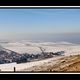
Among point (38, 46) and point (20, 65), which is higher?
point (38, 46)

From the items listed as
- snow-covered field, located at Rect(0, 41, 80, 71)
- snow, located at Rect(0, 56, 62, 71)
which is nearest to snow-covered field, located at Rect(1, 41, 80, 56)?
snow-covered field, located at Rect(0, 41, 80, 71)

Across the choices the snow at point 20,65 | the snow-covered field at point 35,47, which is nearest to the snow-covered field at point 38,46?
the snow-covered field at point 35,47

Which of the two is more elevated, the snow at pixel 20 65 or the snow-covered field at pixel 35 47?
the snow-covered field at pixel 35 47

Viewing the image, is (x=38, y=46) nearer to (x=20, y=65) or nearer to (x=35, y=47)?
(x=35, y=47)

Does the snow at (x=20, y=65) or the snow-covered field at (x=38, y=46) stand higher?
the snow-covered field at (x=38, y=46)

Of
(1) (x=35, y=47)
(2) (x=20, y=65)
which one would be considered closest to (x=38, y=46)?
(1) (x=35, y=47)

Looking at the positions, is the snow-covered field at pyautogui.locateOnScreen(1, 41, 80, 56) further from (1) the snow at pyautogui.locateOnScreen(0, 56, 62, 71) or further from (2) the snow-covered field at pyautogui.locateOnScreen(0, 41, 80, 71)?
(1) the snow at pyautogui.locateOnScreen(0, 56, 62, 71)

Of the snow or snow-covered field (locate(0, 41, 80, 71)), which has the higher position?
→ snow-covered field (locate(0, 41, 80, 71))

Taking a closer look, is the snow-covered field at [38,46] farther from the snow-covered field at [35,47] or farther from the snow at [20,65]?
the snow at [20,65]
